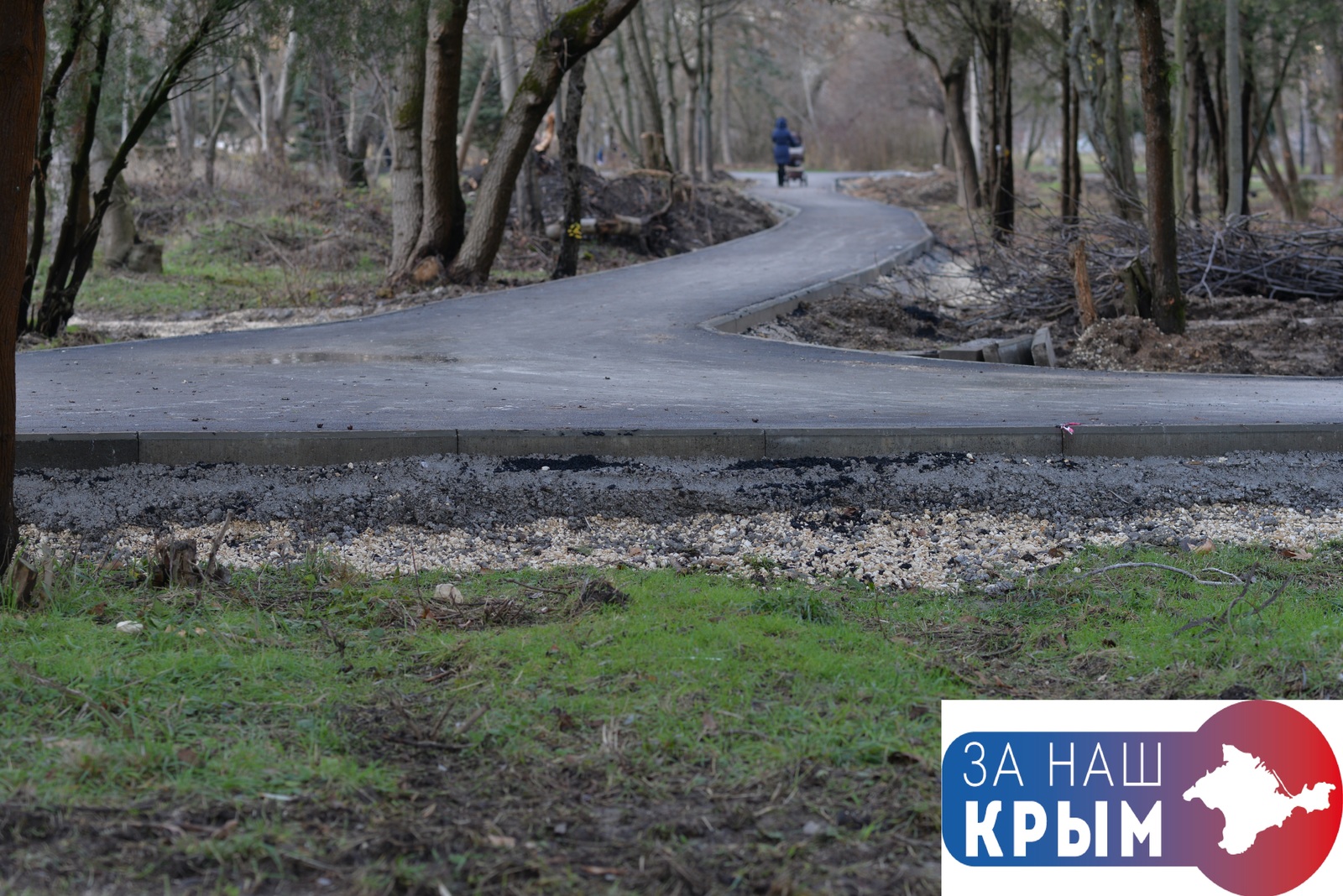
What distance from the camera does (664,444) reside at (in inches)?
301

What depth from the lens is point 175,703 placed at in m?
3.89

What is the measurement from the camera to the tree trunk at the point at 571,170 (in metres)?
17.6

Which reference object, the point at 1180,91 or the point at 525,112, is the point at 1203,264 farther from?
the point at 525,112

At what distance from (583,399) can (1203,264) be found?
9284mm

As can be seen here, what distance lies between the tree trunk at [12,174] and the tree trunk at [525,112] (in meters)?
12.1

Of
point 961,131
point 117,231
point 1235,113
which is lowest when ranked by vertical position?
point 117,231

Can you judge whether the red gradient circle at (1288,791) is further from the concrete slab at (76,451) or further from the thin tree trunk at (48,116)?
the thin tree trunk at (48,116)

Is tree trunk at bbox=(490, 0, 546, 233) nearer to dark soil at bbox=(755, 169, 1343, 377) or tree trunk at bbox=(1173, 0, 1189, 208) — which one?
dark soil at bbox=(755, 169, 1343, 377)

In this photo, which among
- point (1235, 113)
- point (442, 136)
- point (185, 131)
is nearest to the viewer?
point (442, 136)

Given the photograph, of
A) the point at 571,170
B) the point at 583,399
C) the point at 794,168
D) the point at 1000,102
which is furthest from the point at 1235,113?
the point at 794,168

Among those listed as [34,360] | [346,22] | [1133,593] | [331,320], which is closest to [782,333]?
[331,320]

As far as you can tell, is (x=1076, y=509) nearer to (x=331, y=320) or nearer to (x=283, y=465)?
(x=283, y=465)

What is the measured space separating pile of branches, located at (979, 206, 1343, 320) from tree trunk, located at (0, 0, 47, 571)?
1160cm

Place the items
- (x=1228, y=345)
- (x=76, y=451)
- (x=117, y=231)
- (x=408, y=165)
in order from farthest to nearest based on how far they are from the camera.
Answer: (x=117, y=231), (x=408, y=165), (x=1228, y=345), (x=76, y=451)
